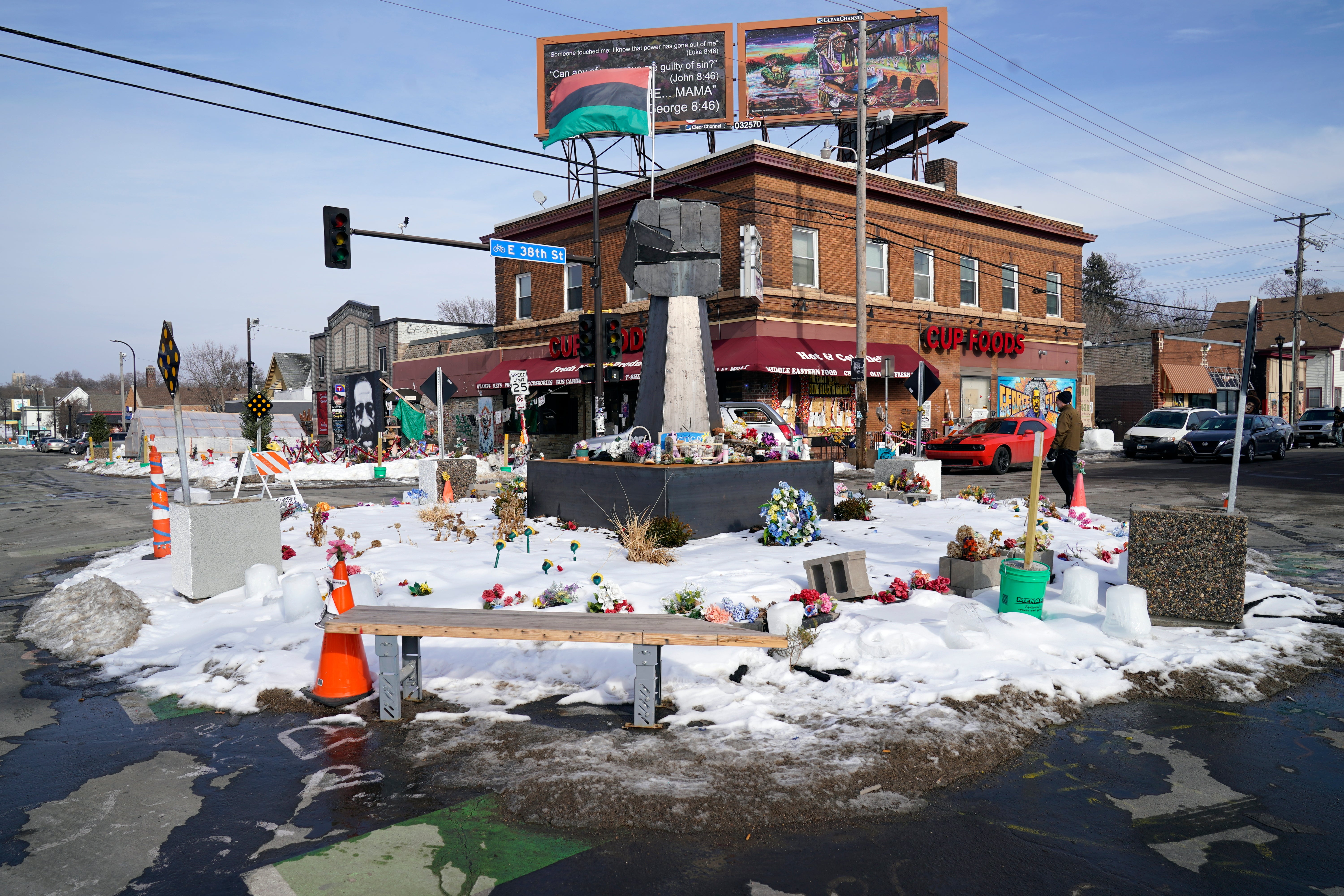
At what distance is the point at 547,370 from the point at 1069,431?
64.4ft

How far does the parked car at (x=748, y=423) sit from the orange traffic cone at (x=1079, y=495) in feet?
13.9

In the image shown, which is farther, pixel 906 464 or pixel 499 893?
pixel 906 464

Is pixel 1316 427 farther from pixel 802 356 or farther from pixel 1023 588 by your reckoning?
pixel 1023 588

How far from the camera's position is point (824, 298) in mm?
24766

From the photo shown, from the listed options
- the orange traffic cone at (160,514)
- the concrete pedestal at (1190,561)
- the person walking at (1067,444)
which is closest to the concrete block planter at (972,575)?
the concrete pedestal at (1190,561)

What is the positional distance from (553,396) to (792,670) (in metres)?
25.5

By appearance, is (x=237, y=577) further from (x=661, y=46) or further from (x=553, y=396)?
(x=661, y=46)

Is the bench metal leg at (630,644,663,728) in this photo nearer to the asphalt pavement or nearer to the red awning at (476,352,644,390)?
the asphalt pavement

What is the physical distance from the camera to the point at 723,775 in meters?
4.15

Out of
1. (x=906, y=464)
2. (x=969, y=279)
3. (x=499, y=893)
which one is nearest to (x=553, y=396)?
(x=969, y=279)

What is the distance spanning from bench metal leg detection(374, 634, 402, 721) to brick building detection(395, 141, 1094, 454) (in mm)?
17571

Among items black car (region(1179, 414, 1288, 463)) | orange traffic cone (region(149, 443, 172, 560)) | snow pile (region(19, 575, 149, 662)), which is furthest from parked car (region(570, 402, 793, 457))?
black car (region(1179, 414, 1288, 463))

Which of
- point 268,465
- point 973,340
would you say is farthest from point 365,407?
point 268,465

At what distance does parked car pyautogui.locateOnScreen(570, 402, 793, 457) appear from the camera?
1263 cm
